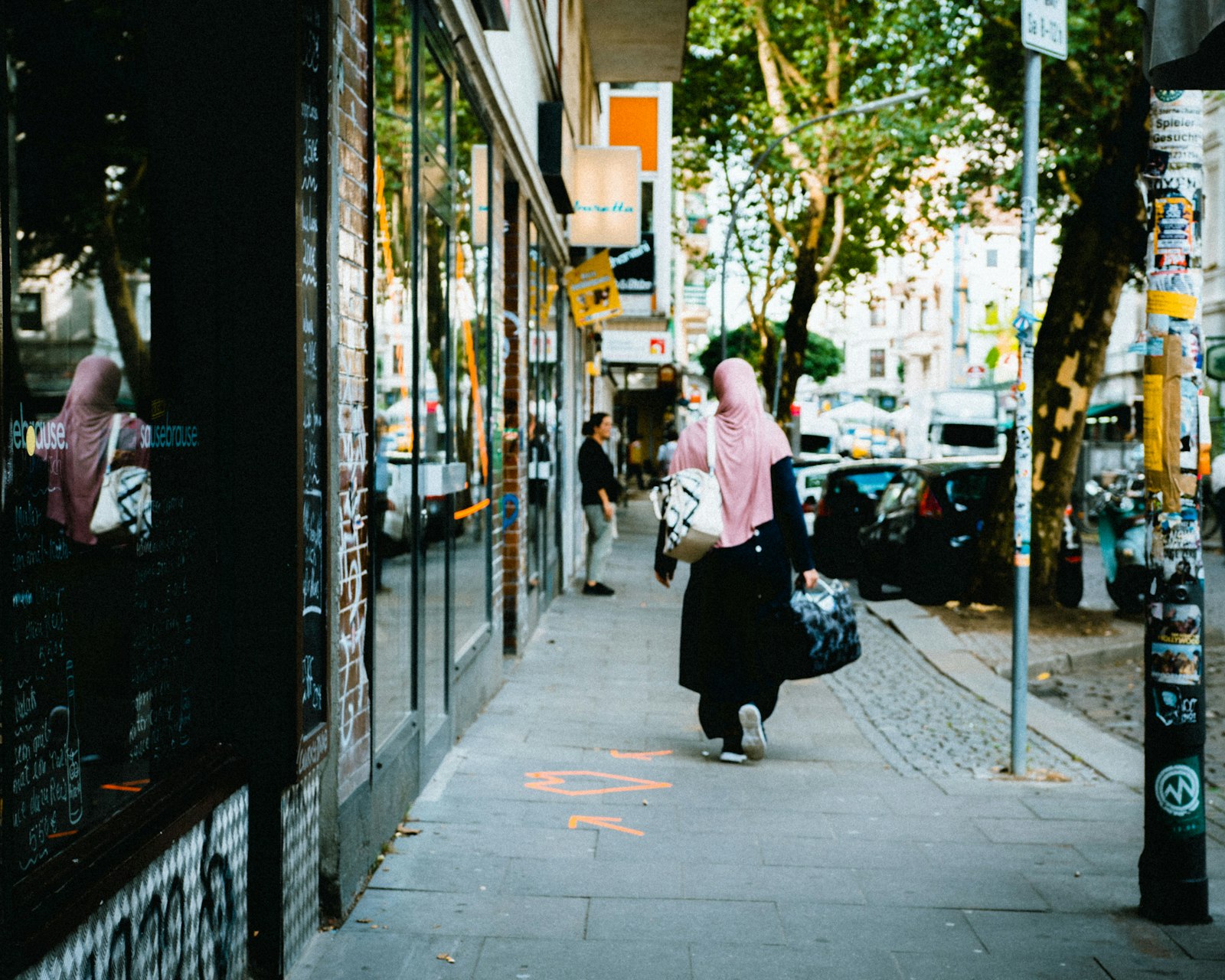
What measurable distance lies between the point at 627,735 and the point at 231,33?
4799 mm

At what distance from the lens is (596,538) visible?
14.4 metres

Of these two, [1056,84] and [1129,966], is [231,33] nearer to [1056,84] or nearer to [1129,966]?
[1129,966]

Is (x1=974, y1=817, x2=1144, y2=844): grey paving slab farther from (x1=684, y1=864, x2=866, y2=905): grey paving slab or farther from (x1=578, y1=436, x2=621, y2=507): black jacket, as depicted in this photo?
(x1=578, y1=436, x2=621, y2=507): black jacket

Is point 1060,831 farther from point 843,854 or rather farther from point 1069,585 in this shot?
point 1069,585

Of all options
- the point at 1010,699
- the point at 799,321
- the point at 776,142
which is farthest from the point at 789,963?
the point at 799,321

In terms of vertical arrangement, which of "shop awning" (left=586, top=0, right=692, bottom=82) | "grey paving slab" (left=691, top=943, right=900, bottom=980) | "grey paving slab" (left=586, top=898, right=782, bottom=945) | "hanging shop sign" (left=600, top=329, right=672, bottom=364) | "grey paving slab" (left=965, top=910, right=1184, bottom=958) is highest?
"shop awning" (left=586, top=0, right=692, bottom=82)

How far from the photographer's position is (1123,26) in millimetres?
16906

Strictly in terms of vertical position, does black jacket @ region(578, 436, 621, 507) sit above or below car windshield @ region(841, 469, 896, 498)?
above

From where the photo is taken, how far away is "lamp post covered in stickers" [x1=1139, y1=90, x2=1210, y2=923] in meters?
4.55

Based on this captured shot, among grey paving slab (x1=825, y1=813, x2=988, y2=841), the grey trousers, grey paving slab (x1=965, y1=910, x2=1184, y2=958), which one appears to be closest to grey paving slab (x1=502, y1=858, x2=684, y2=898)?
grey paving slab (x1=825, y1=813, x2=988, y2=841)

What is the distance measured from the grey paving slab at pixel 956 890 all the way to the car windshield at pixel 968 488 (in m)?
10.1

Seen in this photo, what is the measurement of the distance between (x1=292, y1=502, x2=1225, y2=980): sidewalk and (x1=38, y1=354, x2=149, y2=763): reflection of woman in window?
1199 millimetres

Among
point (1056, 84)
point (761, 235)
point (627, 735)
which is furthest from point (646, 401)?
point (627, 735)

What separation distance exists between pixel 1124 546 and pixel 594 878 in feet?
31.5
